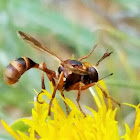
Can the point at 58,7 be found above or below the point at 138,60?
above

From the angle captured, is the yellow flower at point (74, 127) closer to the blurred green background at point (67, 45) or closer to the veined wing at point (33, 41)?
the veined wing at point (33, 41)

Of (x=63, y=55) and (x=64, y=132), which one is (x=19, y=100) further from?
(x=64, y=132)

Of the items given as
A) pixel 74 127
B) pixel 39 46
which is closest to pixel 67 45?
pixel 39 46

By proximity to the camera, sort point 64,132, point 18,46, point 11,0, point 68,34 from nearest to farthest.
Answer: point 64,132 → point 18,46 → point 11,0 → point 68,34

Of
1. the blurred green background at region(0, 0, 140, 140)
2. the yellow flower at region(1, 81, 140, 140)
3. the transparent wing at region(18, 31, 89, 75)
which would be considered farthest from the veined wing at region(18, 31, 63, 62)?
the blurred green background at region(0, 0, 140, 140)

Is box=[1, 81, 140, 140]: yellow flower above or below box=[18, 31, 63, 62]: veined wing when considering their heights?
below

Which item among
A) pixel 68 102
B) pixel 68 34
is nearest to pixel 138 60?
pixel 68 34

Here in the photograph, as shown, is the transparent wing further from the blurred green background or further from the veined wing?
the blurred green background

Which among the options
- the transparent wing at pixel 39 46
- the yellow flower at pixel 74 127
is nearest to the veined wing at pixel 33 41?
the transparent wing at pixel 39 46
